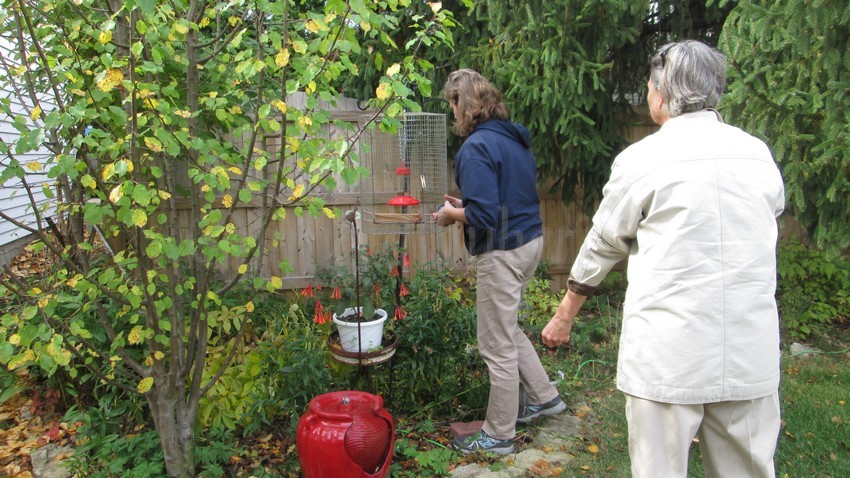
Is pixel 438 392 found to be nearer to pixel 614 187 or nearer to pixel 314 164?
pixel 314 164

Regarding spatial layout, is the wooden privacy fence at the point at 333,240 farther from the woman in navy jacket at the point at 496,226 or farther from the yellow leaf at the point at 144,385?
the yellow leaf at the point at 144,385

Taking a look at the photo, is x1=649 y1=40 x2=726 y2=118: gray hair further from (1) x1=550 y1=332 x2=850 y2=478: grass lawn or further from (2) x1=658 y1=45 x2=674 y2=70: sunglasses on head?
(1) x1=550 y1=332 x2=850 y2=478: grass lawn

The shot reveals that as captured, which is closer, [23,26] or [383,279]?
[23,26]

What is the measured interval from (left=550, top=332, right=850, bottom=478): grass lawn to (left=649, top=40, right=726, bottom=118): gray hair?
1.97 metres

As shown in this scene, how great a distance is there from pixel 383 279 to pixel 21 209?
4484 millimetres

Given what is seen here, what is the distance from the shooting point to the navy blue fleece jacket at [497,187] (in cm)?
289

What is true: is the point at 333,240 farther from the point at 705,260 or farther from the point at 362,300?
the point at 705,260

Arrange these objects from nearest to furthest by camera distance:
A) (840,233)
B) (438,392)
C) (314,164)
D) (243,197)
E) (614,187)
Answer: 1. (614,187)
2. (314,164)
3. (243,197)
4. (840,233)
5. (438,392)

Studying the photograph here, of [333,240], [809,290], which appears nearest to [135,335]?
[333,240]

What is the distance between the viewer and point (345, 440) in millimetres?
2639

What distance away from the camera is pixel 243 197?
2434 mm

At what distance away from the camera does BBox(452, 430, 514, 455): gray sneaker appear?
3.13 meters

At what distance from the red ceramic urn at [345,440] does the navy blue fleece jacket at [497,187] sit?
1006 millimetres

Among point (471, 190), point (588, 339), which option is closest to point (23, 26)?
point (471, 190)
